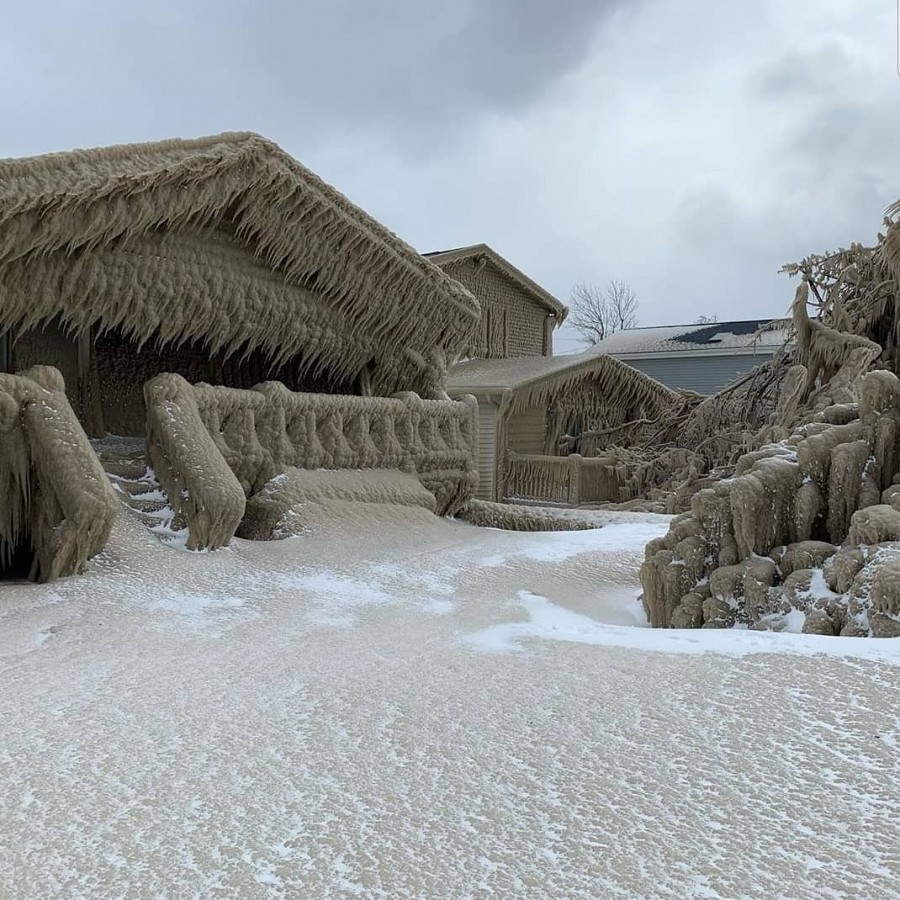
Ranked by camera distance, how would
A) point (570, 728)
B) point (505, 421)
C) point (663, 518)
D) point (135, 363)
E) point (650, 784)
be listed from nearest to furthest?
1. point (650, 784)
2. point (570, 728)
3. point (135, 363)
4. point (663, 518)
5. point (505, 421)

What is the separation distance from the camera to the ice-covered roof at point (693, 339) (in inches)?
1016

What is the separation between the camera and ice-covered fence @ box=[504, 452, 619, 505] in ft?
53.0

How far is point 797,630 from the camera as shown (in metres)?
4.22

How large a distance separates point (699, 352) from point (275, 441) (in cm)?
2101

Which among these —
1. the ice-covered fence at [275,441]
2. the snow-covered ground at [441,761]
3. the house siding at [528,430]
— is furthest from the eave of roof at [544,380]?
the snow-covered ground at [441,761]

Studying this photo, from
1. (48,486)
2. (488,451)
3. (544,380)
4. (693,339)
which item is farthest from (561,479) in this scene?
(693,339)

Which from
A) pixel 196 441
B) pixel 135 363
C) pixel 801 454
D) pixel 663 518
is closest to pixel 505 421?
pixel 663 518

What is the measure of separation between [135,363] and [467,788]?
7.75 meters

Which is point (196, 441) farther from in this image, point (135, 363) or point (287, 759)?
point (287, 759)

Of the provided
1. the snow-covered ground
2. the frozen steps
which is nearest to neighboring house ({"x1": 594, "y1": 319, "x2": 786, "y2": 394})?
the frozen steps

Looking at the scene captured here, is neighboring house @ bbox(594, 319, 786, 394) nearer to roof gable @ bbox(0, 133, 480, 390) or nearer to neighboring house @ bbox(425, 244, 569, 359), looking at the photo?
neighboring house @ bbox(425, 244, 569, 359)

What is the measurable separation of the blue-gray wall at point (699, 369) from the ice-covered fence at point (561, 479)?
10.5 metres

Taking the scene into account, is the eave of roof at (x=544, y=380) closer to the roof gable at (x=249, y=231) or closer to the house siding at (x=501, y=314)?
the house siding at (x=501, y=314)

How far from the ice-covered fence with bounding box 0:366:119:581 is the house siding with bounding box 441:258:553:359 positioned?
13557mm
